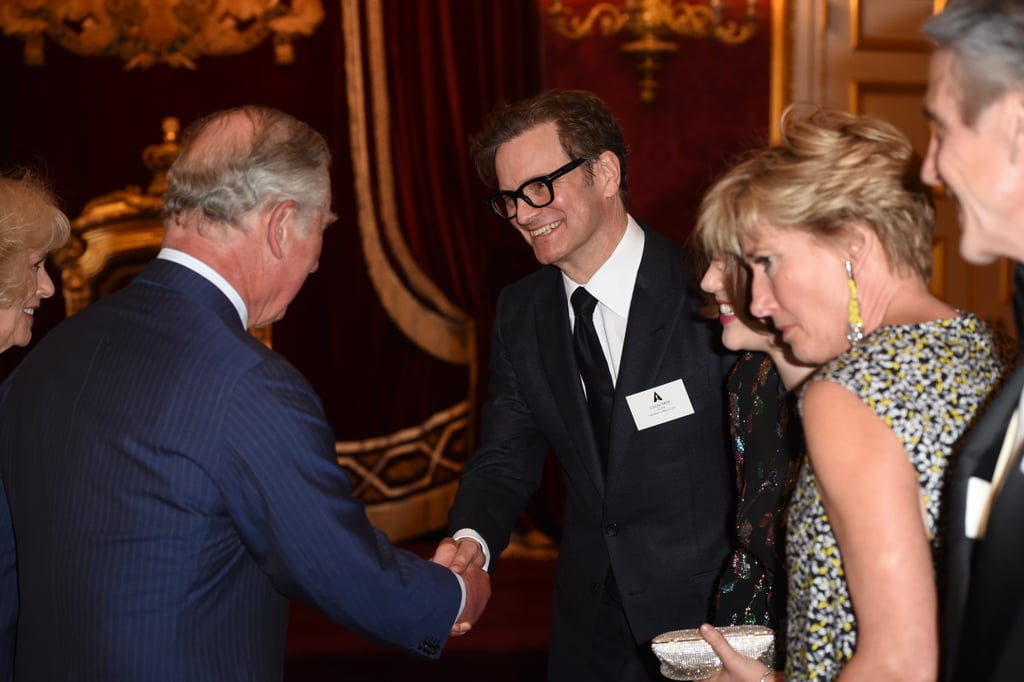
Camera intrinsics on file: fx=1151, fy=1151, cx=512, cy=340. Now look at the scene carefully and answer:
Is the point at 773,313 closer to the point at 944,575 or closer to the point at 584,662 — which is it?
the point at 944,575

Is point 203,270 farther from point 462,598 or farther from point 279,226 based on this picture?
point 462,598

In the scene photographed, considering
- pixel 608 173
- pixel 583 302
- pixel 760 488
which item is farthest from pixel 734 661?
pixel 608 173

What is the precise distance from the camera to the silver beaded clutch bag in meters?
1.77

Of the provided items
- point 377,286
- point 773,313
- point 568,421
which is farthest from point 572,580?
point 377,286

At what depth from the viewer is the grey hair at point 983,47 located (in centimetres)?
126

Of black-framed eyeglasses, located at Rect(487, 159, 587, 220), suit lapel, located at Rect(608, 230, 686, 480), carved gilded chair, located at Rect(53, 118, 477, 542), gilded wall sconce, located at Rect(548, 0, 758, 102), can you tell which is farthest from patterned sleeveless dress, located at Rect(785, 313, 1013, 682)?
gilded wall sconce, located at Rect(548, 0, 758, 102)

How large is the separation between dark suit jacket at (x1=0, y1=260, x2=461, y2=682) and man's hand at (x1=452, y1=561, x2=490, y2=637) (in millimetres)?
366

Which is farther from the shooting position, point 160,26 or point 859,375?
point 160,26

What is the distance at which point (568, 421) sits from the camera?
245 centimetres

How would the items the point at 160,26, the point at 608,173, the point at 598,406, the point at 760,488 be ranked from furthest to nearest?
the point at 160,26 → the point at 608,173 → the point at 598,406 → the point at 760,488

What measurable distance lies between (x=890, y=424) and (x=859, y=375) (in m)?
0.08

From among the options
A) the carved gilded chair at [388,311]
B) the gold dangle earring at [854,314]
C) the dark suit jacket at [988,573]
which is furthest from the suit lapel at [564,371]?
the carved gilded chair at [388,311]

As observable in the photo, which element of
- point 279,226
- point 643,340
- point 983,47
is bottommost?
point 643,340

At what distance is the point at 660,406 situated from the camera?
7.64 feet
